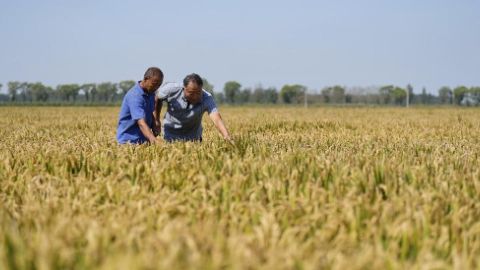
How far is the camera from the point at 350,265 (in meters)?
2.22

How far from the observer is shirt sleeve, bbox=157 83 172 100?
23.9 feet

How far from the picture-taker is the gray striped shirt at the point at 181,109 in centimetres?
729

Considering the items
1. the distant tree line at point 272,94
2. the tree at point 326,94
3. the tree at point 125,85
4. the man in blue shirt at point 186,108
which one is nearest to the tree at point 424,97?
the distant tree line at point 272,94

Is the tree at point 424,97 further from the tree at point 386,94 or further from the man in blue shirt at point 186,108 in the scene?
the man in blue shirt at point 186,108

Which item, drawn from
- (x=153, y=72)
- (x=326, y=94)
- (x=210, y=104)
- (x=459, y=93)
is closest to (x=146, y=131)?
(x=153, y=72)

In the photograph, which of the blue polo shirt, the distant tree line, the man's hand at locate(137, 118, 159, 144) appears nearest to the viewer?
the man's hand at locate(137, 118, 159, 144)

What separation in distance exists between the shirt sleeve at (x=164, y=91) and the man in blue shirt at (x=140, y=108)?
0.38ft

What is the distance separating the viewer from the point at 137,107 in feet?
22.7

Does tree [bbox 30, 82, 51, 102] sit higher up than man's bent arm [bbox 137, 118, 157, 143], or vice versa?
tree [bbox 30, 82, 51, 102]

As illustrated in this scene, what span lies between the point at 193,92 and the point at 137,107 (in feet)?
2.82

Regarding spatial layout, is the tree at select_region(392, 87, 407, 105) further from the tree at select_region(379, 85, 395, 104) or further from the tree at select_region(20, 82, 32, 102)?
the tree at select_region(20, 82, 32, 102)

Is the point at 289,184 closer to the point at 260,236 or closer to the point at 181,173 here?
the point at 181,173

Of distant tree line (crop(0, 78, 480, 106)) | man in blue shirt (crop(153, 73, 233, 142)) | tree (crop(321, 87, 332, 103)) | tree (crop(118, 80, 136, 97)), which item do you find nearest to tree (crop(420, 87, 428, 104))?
distant tree line (crop(0, 78, 480, 106))

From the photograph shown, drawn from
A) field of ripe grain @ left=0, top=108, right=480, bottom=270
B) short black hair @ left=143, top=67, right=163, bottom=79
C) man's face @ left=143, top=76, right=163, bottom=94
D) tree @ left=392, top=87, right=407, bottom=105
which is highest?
tree @ left=392, top=87, right=407, bottom=105
